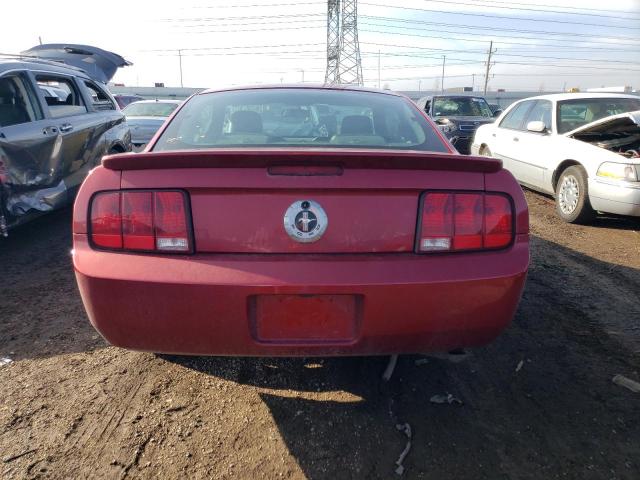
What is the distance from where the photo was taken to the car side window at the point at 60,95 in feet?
16.7

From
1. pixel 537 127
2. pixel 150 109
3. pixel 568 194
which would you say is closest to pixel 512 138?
pixel 537 127

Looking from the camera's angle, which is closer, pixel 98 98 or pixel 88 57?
pixel 98 98

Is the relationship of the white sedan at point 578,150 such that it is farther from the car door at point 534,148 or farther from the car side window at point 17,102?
the car side window at point 17,102

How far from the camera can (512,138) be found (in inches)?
290

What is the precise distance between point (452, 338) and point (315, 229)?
744mm

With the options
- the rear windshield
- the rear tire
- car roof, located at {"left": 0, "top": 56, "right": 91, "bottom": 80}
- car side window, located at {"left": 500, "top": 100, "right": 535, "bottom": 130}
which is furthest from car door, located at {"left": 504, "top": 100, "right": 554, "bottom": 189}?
car roof, located at {"left": 0, "top": 56, "right": 91, "bottom": 80}

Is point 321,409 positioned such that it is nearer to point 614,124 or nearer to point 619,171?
point 619,171

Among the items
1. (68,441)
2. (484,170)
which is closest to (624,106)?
(484,170)

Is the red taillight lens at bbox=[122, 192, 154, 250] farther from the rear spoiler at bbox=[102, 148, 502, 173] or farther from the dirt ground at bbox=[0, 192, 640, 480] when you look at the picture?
the dirt ground at bbox=[0, 192, 640, 480]

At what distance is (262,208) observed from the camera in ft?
5.90

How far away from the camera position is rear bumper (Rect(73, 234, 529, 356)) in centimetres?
177

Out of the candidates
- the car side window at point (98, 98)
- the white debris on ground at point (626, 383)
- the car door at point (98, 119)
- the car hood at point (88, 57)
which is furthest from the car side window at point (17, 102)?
the car hood at point (88, 57)

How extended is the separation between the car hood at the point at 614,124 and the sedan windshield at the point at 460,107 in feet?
23.9

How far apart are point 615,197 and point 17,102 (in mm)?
6485
